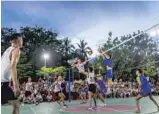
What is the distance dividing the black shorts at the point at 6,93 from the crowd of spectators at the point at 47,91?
9.74 m

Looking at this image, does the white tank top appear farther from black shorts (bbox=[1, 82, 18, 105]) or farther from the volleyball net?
the volleyball net

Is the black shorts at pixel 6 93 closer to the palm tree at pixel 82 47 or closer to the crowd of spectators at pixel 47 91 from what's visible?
the crowd of spectators at pixel 47 91

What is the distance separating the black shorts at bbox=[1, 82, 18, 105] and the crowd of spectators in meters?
9.74

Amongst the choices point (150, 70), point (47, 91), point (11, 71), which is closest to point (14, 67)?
point (11, 71)

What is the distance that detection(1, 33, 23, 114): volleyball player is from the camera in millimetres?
4379

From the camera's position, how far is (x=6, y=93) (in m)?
4.50

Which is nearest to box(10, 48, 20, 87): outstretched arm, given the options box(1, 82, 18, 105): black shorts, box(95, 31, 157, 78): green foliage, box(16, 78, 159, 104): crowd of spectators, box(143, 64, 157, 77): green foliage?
box(1, 82, 18, 105): black shorts

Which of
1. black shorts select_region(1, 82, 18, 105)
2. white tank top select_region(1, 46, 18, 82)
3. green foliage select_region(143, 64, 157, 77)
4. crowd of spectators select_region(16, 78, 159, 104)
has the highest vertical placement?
green foliage select_region(143, 64, 157, 77)

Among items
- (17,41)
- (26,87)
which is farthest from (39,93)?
(17,41)

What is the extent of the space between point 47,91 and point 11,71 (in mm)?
14422

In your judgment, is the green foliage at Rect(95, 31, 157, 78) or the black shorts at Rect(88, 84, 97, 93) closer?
the black shorts at Rect(88, 84, 97, 93)

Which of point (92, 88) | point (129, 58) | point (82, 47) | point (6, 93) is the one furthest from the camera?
point (82, 47)

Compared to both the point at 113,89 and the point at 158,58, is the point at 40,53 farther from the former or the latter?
the point at 113,89

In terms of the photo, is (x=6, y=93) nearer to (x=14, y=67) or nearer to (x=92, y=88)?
(x=14, y=67)
